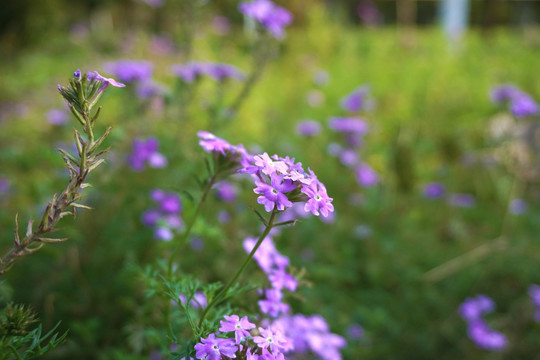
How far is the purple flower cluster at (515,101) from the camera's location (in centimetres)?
318

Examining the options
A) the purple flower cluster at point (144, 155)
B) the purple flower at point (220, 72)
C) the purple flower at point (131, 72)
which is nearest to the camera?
the purple flower cluster at point (144, 155)

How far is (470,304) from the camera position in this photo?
2650mm

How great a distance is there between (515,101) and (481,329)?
5.84ft

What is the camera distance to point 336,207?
12.9ft

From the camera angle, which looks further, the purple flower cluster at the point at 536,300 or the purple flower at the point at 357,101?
the purple flower at the point at 357,101

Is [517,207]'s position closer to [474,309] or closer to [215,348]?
[474,309]

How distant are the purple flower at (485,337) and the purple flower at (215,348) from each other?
1.91 m

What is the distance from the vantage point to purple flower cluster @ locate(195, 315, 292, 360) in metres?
0.91

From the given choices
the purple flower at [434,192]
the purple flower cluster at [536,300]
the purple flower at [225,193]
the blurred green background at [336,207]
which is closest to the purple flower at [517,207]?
the blurred green background at [336,207]

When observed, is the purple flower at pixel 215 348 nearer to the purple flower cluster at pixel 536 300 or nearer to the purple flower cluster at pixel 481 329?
the purple flower cluster at pixel 481 329

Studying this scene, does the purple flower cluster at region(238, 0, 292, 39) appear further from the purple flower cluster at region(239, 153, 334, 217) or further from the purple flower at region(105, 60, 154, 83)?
the purple flower cluster at region(239, 153, 334, 217)

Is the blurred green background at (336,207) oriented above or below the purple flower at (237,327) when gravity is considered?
above

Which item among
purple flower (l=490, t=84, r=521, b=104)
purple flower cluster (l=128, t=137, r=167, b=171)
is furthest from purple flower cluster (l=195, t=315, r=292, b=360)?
purple flower (l=490, t=84, r=521, b=104)

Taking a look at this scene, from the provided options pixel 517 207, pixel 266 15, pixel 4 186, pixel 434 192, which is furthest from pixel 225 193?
pixel 517 207
